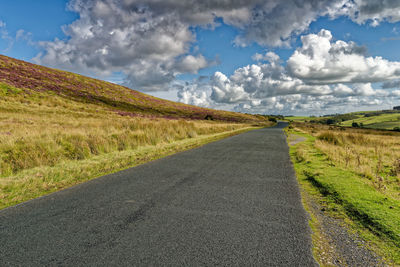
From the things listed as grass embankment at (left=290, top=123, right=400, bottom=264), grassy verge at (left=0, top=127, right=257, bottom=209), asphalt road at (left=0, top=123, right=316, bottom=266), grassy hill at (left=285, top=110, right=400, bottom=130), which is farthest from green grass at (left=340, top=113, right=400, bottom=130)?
grassy verge at (left=0, top=127, right=257, bottom=209)

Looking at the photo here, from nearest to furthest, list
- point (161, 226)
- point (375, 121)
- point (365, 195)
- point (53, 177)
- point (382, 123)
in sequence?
1. point (161, 226)
2. point (365, 195)
3. point (53, 177)
4. point (382, 123)
5. point (375, 121)

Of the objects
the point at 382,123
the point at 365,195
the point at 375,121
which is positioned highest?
the point at 365,195

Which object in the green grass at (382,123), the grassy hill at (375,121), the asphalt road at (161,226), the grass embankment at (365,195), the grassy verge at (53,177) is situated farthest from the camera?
the grassy hill at (375,121)

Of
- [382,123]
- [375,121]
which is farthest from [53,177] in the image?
[375,121]

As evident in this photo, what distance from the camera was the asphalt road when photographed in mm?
2836

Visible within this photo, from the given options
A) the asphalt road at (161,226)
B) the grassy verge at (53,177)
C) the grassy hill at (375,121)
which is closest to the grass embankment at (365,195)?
the asphalt road at (161,226)

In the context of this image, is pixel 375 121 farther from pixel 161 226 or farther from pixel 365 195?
pixel 161 226

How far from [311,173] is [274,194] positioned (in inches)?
122

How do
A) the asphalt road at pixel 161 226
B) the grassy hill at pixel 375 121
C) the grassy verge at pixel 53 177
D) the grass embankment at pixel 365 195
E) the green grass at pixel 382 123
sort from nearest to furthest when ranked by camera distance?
the asphalt road at pixel 161 226, the grass embankment at pixel 365 195, the grassy verge at pixel 53 177, the green grass at pixel 382 123, the grassy hill at pixel 375 121

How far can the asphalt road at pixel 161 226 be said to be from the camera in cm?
284

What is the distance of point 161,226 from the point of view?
3639mm

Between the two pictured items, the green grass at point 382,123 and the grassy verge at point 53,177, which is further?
the green grass at point 382,123

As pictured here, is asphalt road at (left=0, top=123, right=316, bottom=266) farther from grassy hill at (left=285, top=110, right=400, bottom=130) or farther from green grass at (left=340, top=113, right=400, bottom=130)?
green grass at (left=340, top=113, right=400, bottom=130)

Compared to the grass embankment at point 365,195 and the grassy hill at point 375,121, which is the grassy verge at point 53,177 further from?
the grassy hill at point 375,121
